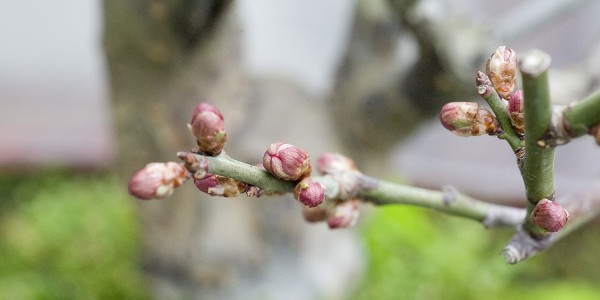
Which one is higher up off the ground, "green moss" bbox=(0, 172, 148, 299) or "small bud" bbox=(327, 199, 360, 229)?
"small bud" bbox=(327, 199, 360, 229)

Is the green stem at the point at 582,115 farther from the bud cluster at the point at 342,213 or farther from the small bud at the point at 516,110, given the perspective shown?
the bud cluster at the point at 342,213

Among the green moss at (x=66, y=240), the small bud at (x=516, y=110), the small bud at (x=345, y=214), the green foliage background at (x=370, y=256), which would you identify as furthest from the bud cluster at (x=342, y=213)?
the green moss at (x=66, y=240)

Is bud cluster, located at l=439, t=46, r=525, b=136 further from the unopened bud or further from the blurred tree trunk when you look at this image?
the blurred tree trunk

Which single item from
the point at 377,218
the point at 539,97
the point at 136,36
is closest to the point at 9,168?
the point at 377,218

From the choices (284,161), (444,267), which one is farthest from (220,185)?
(444,267)

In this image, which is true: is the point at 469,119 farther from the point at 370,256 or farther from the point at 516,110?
the point at 370,256

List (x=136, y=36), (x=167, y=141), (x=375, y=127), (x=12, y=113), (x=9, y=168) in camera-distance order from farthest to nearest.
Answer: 1. (x=12, y=113)
2. (x=9, y=168)
3. (x=375, y=127)
4. (x=167, y=141)
5. (x=136, y=36)

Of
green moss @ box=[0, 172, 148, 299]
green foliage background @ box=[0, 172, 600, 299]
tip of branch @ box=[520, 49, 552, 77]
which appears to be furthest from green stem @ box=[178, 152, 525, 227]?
green moss @ box=[0, 172, 148, 299]

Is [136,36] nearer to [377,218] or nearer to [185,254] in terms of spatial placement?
[185,254]
